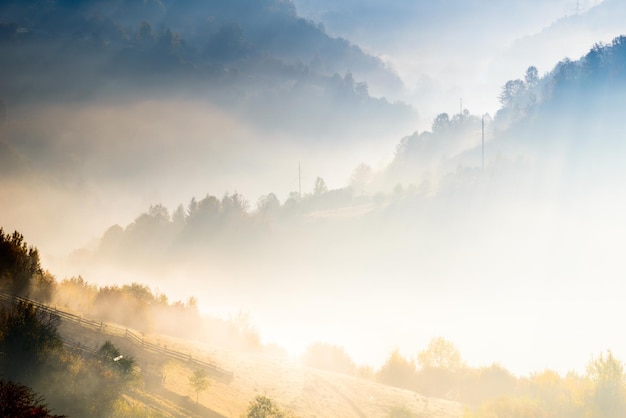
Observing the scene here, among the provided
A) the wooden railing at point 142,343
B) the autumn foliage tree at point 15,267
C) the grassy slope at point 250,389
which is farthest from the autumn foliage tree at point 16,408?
the autumn foliage tree at point 15,267

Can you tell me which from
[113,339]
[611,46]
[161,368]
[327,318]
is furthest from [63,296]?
[611,46]

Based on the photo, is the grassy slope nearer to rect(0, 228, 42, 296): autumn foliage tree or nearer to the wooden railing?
the wooden railing

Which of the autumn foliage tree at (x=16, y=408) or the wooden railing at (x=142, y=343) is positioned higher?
the autumn foliage tree at (x=16, y=408)

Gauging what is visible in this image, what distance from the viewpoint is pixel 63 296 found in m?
57.2

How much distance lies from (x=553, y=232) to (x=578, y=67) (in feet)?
226

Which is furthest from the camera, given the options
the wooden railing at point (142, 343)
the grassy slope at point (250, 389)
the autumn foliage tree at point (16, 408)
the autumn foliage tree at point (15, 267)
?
the autumn foliage tree at point (15, 267)

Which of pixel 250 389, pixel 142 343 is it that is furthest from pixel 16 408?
pixel 250 389

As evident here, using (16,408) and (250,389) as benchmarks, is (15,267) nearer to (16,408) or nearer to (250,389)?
(250,389)

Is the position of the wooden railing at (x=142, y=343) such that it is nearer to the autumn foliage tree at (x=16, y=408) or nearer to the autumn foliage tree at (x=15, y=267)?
the autumn foliage tree at (x=15, y=267)

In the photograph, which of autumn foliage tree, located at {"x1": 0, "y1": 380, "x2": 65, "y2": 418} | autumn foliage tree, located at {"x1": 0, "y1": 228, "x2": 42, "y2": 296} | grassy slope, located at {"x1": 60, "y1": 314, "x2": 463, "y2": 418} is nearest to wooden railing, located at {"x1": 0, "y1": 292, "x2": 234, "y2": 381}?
grassy slope, located at {"x1": 60, "y1": 314, "x2": 463, "y2": 418}

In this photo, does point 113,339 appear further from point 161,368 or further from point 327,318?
point 327,318

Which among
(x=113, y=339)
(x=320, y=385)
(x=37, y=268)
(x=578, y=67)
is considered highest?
(x=578, y=67)

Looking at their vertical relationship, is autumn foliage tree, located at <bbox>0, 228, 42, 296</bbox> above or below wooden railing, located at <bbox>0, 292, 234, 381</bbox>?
above

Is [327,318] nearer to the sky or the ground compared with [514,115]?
nearer to the ground
